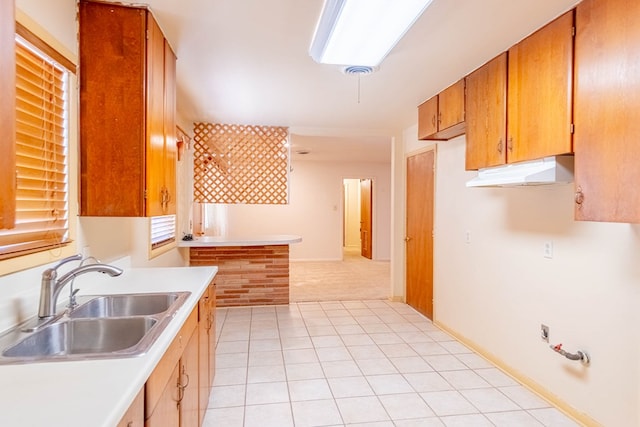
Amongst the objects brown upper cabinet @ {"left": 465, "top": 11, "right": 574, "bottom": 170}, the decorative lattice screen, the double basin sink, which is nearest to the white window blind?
the decorative lattice screen

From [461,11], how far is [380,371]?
2.51 meters

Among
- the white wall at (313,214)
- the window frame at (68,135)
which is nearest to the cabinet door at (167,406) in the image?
the window frame at (68,135)

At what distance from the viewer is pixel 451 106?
2992mm

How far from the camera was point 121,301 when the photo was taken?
1.88 m

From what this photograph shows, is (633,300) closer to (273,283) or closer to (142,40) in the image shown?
(142,40)

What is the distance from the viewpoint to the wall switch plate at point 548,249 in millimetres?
2385

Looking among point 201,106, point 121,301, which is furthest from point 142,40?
point 201,106

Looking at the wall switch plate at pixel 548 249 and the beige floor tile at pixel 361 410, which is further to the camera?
the wall switch plate at pixel 548 249

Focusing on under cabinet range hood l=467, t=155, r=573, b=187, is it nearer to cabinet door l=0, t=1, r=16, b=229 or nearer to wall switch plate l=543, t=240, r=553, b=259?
wall switch plate l=543, t=240, r=553, b=259

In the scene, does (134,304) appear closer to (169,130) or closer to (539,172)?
(169,130)

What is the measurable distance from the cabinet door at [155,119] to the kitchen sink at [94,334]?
1.90 ft

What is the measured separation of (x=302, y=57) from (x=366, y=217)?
6.82 meters

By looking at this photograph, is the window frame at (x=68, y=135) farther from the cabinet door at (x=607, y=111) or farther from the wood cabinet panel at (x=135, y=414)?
the cabinet door at (x=607, y=111)

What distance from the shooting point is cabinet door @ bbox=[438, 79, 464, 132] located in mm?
2865
